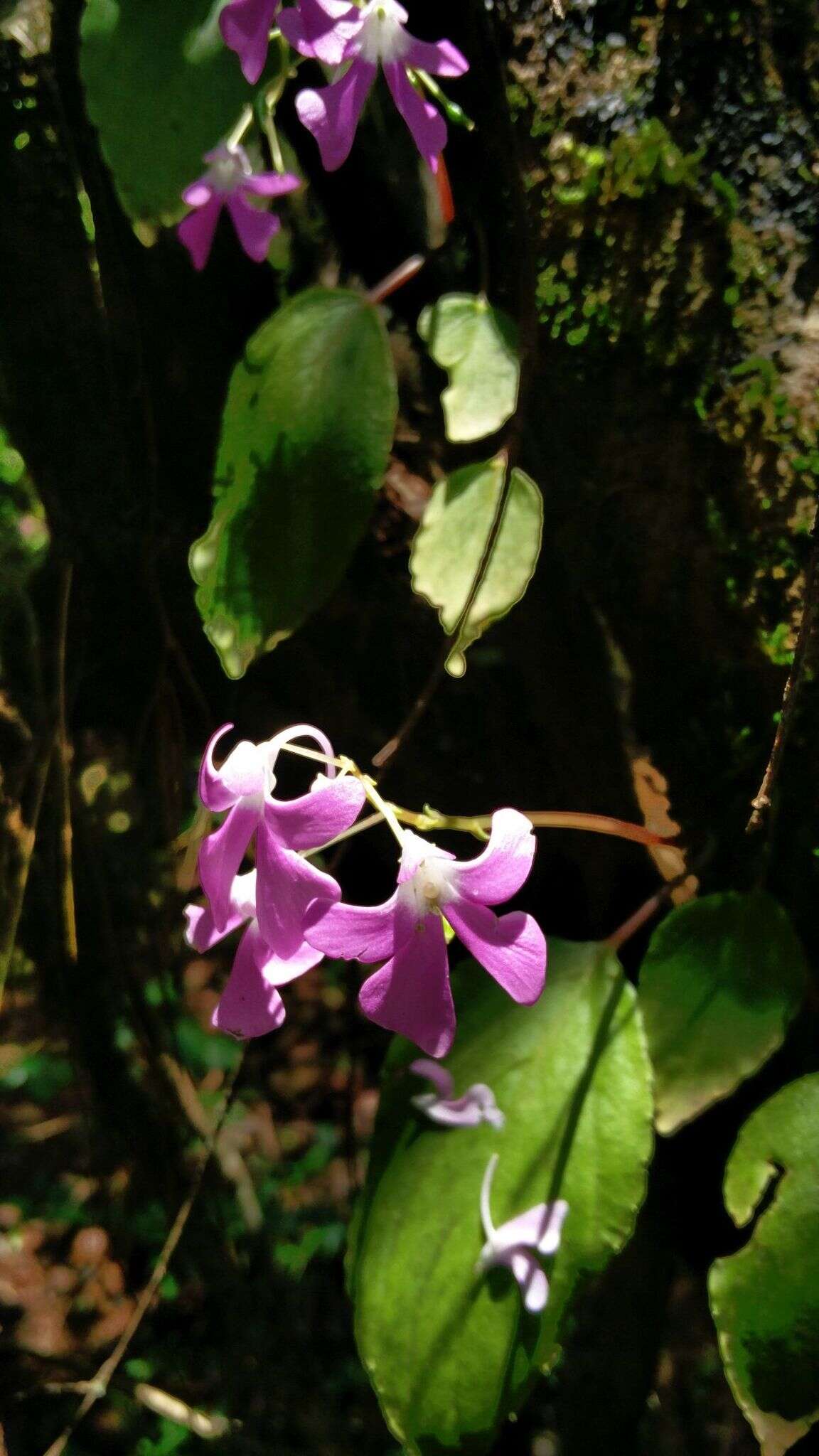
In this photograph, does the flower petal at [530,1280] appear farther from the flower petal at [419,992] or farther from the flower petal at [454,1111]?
the flower petal at [419,992]

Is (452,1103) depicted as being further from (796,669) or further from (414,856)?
(796,669)

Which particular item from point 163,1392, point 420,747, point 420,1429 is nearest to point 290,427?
point 420,747

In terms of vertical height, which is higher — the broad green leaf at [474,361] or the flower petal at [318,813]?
the broad green leaf at [474,361]

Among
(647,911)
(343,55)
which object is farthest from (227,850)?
(343,55)

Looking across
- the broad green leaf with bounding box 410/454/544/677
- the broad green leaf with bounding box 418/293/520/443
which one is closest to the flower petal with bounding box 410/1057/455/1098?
the broad green leaf with bounding box 410/454/544/677

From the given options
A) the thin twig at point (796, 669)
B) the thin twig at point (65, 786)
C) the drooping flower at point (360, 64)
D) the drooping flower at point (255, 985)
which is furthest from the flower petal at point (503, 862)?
the thin twig at point (65, 786)

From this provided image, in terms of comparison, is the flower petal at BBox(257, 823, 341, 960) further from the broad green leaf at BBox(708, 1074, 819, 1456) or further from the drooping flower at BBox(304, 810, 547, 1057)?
the broad green leaf at BBox(708, 1074, 819, 1456)
